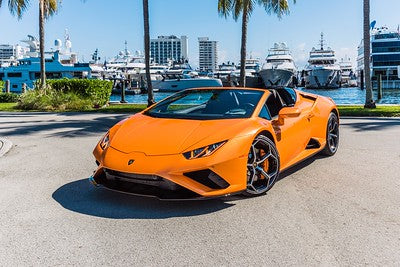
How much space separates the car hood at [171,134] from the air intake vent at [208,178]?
292mm

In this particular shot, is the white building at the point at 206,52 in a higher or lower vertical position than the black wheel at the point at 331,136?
higher

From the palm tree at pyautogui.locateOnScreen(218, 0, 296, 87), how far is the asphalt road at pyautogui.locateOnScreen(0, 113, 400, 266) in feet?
43.6

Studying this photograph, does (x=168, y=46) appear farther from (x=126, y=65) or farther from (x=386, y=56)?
(x=386, y=56)

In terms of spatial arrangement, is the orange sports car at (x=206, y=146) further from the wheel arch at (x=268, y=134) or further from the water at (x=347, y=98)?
the water at (x=347, y=98)

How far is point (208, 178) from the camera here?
4000mm

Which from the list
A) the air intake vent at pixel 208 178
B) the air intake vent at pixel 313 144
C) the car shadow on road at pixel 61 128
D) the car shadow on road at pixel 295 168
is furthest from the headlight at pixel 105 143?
the car shadow on road at pixel 61 128

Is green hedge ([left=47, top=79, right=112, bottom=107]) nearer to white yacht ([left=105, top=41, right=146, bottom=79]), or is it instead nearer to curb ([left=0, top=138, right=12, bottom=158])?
curb ([left=0, top=138, right=12, bottom=158])

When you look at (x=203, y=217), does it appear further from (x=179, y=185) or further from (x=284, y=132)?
(x=284, y=132)

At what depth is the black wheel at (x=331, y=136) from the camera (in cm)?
671

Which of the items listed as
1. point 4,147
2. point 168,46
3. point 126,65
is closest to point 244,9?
point 4,147

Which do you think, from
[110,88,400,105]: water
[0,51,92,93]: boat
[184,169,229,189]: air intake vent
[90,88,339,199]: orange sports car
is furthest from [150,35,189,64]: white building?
[184,169,229,189]: air intake vent

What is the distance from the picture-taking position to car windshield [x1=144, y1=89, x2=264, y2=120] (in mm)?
4957

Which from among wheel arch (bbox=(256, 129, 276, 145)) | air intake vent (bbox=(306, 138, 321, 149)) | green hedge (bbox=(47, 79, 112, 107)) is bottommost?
air intake vent (bbox=(306, 138, 321, 149))

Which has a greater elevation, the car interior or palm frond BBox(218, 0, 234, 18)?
palm frond BBox(218, 0, 234, 18)
